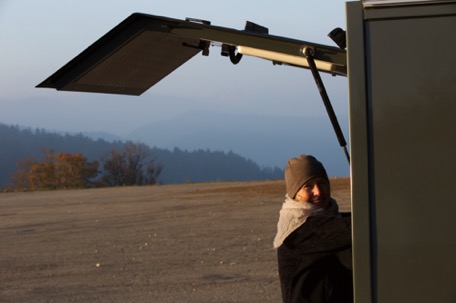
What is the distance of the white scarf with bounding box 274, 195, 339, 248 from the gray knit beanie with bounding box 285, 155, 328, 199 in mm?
73

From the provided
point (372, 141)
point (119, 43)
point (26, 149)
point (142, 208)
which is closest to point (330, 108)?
point (372, 141)

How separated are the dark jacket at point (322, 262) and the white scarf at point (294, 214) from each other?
0.13 feet

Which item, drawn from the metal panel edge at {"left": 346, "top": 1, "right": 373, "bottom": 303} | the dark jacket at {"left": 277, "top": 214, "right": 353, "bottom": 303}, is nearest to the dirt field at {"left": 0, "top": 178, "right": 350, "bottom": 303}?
the dark jacket at {"left": 277, "top": 214, "right": 353, "bottom": 303}

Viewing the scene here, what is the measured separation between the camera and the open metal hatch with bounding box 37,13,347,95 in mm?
3537

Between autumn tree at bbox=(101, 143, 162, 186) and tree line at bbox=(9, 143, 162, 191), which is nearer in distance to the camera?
tree line at bbox=(9, 143, 162, 191)

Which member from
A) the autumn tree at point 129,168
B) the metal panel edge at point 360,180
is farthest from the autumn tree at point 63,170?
the metal panel edge at point 360,180

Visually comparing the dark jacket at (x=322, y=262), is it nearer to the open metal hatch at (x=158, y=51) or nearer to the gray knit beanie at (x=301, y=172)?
the gray knit beanie at (x=301, y=172)

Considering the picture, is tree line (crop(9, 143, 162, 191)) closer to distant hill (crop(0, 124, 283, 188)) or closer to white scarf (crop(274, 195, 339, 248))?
white scarf (crop(274, 195, 339, 248))

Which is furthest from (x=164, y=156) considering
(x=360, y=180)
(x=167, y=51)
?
(x=360, y=180)

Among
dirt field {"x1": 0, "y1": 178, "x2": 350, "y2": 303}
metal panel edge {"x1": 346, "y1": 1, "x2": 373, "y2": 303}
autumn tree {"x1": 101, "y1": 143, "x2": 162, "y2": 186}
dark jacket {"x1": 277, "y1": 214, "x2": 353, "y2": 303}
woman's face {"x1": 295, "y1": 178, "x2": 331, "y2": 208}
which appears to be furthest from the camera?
autumn tree {"x1": 101, "y1": 143, "x2": 162, "y2": 186}

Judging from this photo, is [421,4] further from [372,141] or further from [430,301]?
[430,301]

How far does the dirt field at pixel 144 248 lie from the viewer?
10.4 metres

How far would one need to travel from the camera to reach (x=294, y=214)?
3.64 meters

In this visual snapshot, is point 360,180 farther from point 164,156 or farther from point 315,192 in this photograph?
point 164,156
